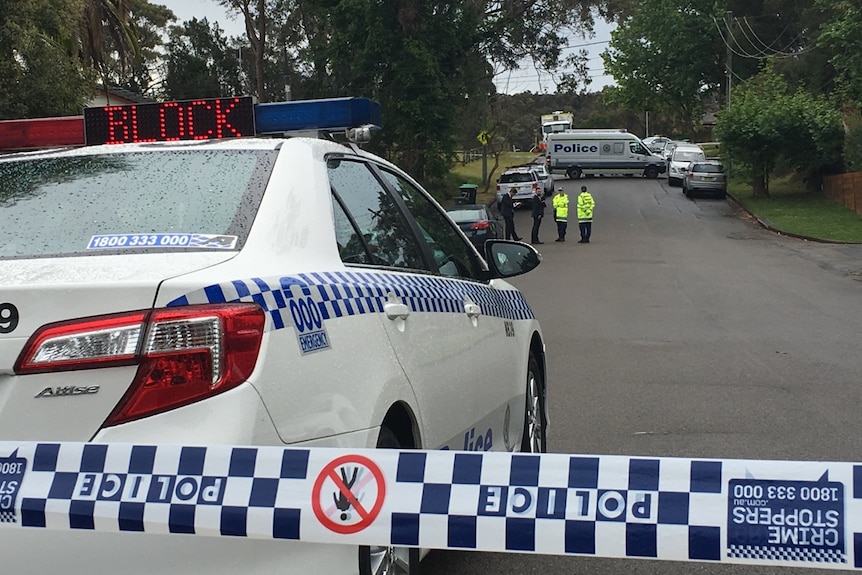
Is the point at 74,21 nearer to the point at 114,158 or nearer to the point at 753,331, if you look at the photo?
the point at 753,331

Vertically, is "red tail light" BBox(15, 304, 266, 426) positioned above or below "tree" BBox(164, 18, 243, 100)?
below

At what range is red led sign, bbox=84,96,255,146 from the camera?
4.08m

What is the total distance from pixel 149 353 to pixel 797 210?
3579 cm

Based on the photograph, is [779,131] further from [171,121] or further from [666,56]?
[171,121]

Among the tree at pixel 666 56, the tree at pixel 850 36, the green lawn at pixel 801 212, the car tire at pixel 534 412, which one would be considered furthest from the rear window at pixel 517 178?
the car tire at pixel 534 412

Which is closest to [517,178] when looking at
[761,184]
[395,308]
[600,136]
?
[761,184]

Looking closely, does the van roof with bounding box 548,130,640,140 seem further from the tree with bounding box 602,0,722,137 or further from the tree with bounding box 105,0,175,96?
the tree with bounding box 105,0,175,96

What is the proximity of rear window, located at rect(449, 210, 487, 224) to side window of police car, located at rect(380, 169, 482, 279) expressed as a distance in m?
17.9

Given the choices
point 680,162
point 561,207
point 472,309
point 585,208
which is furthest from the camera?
point 680,162

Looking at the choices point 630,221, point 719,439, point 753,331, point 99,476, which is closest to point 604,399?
point 719,439

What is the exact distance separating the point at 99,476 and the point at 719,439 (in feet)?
17.1

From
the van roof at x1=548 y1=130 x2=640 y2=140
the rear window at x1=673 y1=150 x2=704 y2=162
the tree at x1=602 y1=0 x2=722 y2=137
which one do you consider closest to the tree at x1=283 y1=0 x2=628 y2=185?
the rear window at x1=673 y1=150 x2=704 y2=162

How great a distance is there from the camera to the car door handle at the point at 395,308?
3457mm

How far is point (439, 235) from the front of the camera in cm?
483
